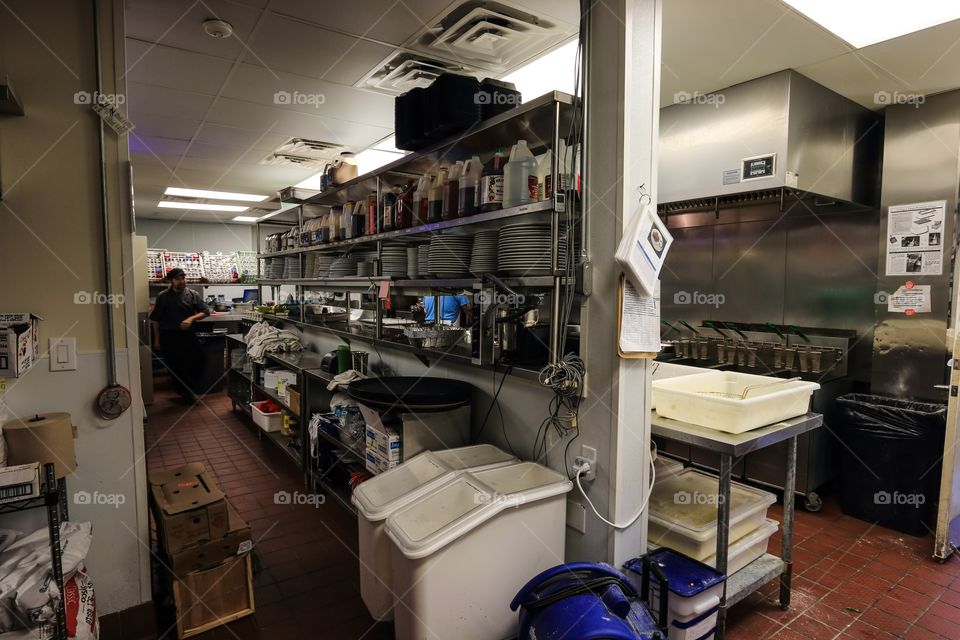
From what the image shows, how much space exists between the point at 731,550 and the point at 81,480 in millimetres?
2817

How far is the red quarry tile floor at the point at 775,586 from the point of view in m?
Answer: 2.36

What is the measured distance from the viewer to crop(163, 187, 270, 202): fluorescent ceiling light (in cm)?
730

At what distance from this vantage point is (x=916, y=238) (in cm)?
359

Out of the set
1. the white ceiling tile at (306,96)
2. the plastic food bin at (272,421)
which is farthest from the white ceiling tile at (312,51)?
the plastic food bin at (272,421)

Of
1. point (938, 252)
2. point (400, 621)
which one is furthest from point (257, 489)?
point (938, 252)

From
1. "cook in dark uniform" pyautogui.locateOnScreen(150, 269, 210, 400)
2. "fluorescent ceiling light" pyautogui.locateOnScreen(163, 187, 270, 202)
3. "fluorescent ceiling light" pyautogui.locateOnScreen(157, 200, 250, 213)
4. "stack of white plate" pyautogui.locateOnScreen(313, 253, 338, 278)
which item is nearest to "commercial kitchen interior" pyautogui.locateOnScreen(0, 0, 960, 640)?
"stack of white plate" pyautogui.locateOnScreen(313, 253, 338, 278)

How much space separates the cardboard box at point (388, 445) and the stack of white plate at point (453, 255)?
86cm

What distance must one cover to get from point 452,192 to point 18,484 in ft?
6.82

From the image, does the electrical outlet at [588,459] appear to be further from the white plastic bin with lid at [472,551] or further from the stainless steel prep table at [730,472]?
the stainless steel prep table at [730,472]

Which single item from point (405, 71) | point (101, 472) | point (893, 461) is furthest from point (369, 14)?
point (893, 461)

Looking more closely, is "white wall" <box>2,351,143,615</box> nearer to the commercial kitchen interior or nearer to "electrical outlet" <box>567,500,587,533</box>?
the commercial kitchen interior

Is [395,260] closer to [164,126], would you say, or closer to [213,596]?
[213,596]

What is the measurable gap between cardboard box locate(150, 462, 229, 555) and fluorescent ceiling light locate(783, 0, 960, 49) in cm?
348

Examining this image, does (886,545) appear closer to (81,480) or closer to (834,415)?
(834,415)
